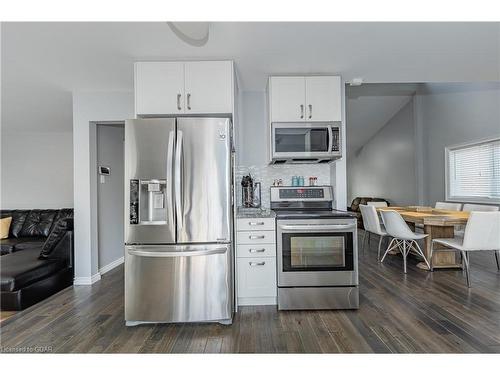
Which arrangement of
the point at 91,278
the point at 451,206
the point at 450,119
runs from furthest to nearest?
the point at 450,119
the point at 451,206
the point at 91,278

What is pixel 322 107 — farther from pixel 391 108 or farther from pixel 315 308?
pixel 391 108

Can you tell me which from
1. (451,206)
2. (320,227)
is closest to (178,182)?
(320,227)

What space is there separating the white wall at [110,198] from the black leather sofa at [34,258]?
42 cm

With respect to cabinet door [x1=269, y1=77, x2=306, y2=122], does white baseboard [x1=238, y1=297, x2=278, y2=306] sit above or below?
below

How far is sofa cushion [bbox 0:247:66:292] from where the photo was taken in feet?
9.32

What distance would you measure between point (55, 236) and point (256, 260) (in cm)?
248

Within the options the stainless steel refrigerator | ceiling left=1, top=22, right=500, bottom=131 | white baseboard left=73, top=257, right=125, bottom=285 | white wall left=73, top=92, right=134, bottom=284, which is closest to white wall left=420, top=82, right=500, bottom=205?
ceiling left=1, top=22, right=500, bottom=131

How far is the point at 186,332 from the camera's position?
230cm

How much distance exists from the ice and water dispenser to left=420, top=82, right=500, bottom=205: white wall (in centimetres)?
539

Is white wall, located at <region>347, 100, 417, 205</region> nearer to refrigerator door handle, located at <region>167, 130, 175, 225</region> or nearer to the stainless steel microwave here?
the stainless steel microwave

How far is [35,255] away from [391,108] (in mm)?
8070

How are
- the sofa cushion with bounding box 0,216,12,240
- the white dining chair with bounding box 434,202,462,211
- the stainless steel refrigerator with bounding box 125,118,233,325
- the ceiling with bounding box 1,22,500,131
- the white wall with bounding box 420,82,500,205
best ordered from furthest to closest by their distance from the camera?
the white wall with bounding box 420,82,500,205
the white dining chair with bounding box 434,202,462,211
the sofa cushion with bounding box 0,216,12,240
the stainless steel refrigerator with bounding box 125,118,233,325
the ceiling with bounding box 1,22,500,131

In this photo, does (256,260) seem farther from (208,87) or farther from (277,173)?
(208,87)

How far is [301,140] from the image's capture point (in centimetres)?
301
